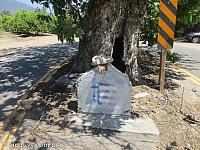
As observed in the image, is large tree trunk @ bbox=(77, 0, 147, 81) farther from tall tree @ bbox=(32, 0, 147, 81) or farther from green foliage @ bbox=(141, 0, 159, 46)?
green foliage @ bbox=(141, 0, 159, 46)

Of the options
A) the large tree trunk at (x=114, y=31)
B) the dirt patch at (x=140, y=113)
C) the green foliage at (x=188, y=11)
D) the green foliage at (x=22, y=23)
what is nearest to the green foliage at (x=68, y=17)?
the large tree trunk at (x=114, y=31)

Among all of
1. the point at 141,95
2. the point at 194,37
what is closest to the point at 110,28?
the point at 141,95

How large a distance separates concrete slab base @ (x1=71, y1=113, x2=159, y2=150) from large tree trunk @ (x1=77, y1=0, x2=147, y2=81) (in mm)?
1776

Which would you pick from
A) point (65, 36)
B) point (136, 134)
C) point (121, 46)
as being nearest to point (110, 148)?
point (136, 134)

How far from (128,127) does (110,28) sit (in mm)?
2375

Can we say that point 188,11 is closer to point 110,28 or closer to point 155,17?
A: point 155,17

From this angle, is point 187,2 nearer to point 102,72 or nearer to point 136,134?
point 102,72

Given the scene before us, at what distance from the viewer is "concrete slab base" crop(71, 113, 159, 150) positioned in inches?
202

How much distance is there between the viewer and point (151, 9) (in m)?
9.70

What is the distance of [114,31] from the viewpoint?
23.8 feet

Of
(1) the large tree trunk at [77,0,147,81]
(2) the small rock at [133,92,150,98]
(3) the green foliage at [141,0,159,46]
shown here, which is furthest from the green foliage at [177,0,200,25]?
(2) the small rock at [133,92,150,98]

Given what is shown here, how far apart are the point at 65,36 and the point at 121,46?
153 centimetres

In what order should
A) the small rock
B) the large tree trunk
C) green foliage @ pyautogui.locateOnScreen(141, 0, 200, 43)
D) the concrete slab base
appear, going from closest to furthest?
1. the concrete slab base
2. the small rock
3. the large tree trunk
4. green foliage @ pyautogui.locateOnScreen(141, 0, 200, 43)

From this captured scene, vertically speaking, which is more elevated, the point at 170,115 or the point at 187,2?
the point at 187,2
